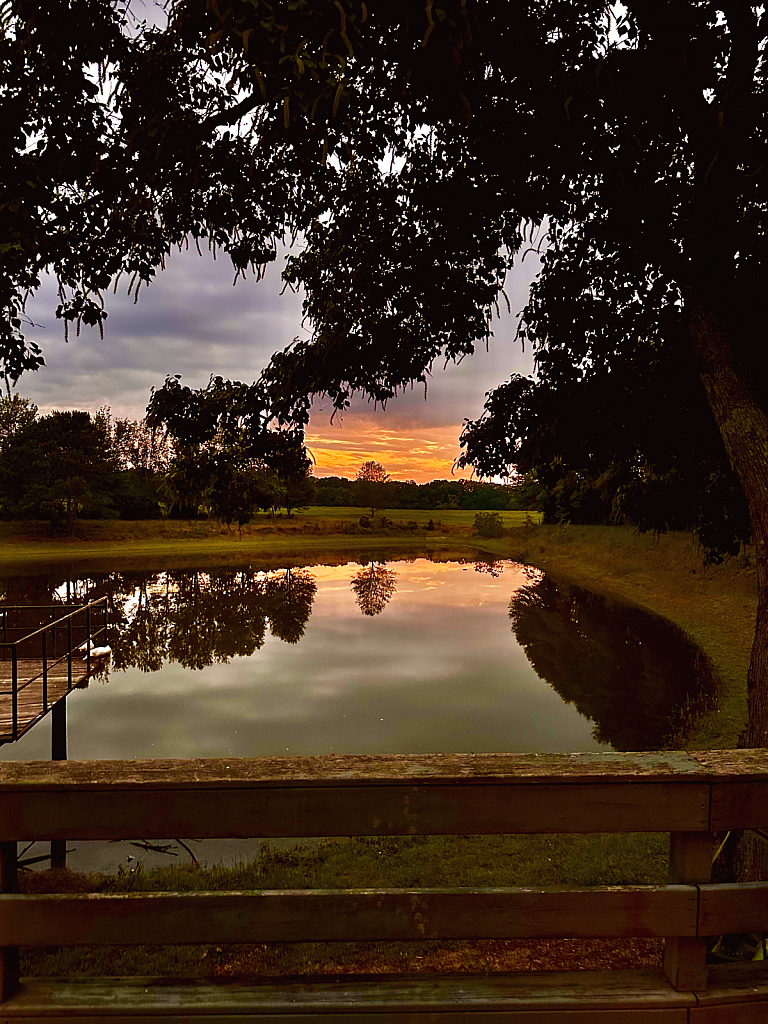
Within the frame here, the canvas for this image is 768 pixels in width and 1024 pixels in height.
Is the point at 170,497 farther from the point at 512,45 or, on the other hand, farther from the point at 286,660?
the point at 286,660

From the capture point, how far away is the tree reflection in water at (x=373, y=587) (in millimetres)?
41875

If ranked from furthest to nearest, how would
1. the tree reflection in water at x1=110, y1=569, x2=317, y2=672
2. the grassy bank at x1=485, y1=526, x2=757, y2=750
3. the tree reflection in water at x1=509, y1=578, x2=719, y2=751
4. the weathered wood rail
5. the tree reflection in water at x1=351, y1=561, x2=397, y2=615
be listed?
the tree reflection in water at x1=351, y1=561, x2=397, y2=615, the tree reflection in water at x1=110, y1=569, x2=317, y2=672, the grassy bank at x1=485, y1=526, x2=757, y2=750, the tree reflection in water at x1=509, y1=578, x2=719, y2=751, the weathered wood rail

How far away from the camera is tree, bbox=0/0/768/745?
17.8 ft

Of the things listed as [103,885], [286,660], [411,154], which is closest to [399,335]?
[411,154]

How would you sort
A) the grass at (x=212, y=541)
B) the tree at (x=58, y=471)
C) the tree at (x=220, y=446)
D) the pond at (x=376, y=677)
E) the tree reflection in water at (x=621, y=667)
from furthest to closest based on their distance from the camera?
1. the tree at (x=58, y=471)
2. the grass at (x=212, y=541)
3. the tree reflection in water at (x=621, y=667)
4. the pond at (x=376, y=677)
5. the tree at (x=220, y=446)

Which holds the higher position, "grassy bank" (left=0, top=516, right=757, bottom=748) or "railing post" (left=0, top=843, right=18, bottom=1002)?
"railing post" (left=0, top=843, right=18, bottom=1002)

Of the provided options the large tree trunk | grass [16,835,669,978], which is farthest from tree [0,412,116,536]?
the large tree trunk

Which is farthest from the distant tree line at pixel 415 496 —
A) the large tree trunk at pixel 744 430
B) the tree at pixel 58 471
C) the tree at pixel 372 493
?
the large tree trunk at pixel 744 430

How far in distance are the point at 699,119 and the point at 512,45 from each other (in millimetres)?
1939

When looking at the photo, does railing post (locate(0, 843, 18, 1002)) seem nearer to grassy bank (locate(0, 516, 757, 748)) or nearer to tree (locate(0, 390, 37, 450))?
grassy bank (locate(0, 516, 757, 748))

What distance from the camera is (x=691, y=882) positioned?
2.34m

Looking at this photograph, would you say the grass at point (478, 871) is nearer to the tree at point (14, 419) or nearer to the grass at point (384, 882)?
the grass at point (384, 882)

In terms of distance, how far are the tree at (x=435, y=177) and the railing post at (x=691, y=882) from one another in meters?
4.10

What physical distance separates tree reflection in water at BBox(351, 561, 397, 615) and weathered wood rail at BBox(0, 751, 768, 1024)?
36707mm
